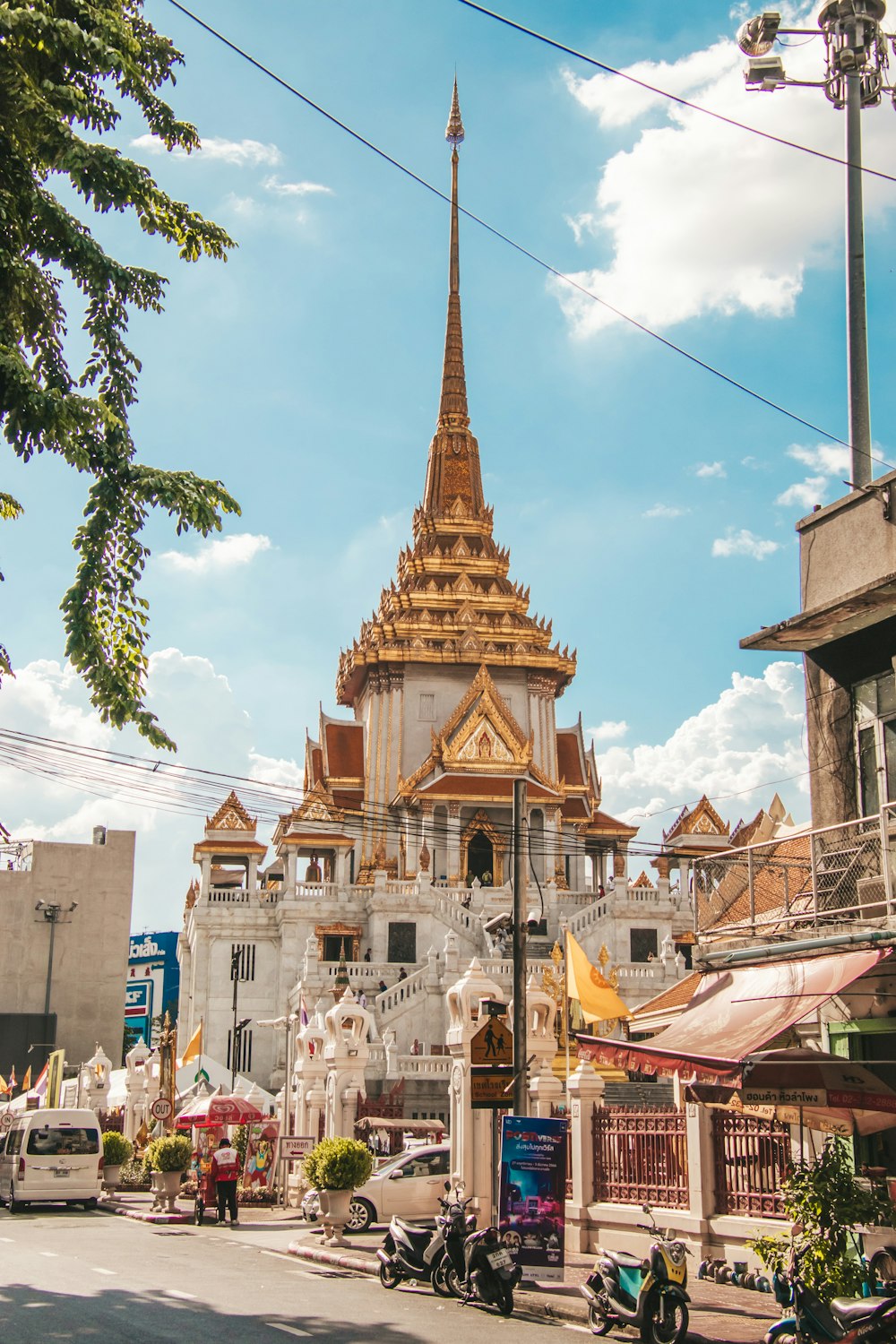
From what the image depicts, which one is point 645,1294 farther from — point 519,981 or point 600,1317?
point 519,981

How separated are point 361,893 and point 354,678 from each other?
15.7 m

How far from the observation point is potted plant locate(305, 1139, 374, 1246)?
20.9m

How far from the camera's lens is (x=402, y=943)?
46312mm

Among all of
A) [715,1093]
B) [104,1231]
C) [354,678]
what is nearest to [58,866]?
[354,678]

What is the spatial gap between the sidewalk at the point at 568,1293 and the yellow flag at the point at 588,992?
223 inches

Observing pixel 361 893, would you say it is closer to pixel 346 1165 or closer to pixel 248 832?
pixel 248 832

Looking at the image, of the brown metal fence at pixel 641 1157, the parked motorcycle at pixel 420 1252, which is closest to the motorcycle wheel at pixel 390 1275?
the parked motorcycle at pixel 420 1252

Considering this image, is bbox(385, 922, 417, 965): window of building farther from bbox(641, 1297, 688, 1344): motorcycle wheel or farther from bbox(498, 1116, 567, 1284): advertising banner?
bbox(641, 1297, 688, 1344): motorcycle wheel

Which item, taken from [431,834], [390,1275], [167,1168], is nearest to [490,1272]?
[390,1275]

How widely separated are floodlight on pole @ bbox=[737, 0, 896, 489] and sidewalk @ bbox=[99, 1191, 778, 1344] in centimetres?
874

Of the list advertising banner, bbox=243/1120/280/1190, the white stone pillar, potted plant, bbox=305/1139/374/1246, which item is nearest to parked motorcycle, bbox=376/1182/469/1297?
the white stone pillar

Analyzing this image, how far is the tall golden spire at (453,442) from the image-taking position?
6631 cm

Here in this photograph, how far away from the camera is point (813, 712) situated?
17.9 m

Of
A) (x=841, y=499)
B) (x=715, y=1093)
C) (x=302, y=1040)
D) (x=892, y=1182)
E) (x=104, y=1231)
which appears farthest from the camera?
(x=302, y=1040)
